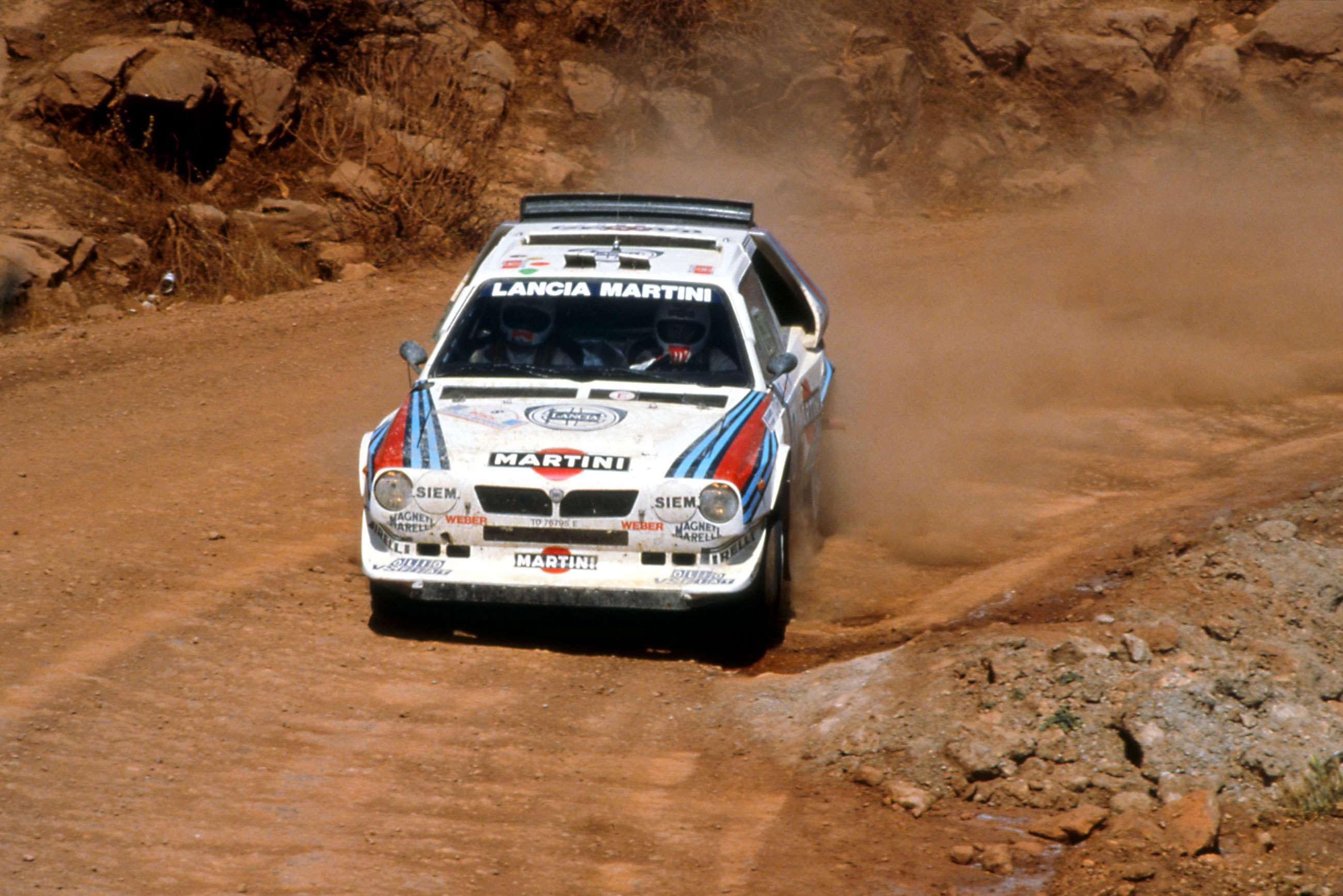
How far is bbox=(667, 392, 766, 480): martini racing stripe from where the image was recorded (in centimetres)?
630

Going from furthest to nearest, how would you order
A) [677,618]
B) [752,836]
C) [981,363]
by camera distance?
[981,363]
[677,618]
[752,836]

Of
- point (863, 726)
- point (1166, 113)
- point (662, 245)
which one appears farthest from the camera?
point (1166, 113)

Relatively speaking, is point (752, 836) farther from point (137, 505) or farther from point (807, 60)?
point (807, 60)

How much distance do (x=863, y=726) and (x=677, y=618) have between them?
1.55 meters

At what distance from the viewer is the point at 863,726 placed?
5.75m

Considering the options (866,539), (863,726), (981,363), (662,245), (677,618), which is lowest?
(981,363)

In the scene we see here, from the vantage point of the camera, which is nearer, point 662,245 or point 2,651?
point 2,651

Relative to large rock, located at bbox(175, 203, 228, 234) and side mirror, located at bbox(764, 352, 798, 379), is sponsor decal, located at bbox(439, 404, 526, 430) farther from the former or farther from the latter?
large rock, located at bbox(175, 203, 228, 234)

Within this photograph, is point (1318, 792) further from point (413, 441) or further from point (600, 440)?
point (413, 441)

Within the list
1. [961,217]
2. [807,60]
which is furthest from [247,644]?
[807,60]

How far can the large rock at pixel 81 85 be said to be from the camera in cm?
1608

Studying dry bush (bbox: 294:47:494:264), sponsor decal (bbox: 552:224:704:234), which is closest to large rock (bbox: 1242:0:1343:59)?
dry bush (bbox: 294:47:494:264)

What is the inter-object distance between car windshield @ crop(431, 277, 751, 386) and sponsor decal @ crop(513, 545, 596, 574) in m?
1.20

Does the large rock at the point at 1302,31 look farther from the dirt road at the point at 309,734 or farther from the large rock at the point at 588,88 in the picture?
the dirt road at the point at 309,734
